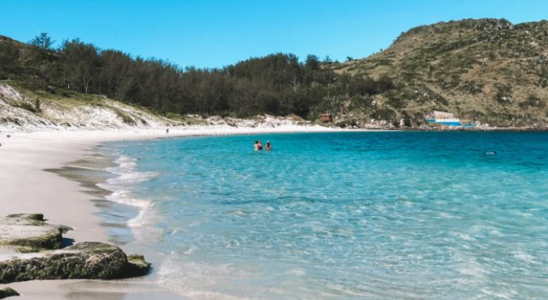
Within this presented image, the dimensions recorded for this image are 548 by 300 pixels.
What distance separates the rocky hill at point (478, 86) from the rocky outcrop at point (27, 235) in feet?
423

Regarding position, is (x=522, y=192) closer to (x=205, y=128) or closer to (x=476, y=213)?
(x=476, y=213)

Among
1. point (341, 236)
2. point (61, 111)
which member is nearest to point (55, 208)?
point (341, 236)

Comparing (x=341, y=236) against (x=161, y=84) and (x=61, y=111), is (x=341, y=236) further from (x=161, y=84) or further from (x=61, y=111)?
(x=161, y=84)

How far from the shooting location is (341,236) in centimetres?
1125

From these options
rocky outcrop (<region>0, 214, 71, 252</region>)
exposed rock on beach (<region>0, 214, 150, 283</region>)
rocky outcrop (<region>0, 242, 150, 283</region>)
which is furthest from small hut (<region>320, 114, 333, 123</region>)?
rocky outcrop (<region>0, 242, 150, 283</region>)

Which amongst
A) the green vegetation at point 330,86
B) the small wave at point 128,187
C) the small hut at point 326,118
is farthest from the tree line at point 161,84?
the small wave at point 128,187

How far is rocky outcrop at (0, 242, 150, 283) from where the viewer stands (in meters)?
6.55

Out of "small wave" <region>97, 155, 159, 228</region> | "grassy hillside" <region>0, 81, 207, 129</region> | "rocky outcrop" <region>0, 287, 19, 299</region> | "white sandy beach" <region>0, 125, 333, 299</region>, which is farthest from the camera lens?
"grassy hillside" <region>0, 81, 207, 129</region>

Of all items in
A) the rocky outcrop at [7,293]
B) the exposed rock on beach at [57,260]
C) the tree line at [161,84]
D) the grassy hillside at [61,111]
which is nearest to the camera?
the rocky outcrop at [7,293]

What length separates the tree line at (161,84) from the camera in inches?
4459

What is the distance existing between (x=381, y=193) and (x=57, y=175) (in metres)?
14.0

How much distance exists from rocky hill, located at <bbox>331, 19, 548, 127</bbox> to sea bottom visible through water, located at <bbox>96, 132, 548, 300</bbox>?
118m

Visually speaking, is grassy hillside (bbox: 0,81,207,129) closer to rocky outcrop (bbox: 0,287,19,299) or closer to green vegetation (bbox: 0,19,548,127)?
green vegetation (bbox: 0,19,548,127)

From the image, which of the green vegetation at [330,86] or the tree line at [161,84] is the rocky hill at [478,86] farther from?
the tree line at [161,84]
